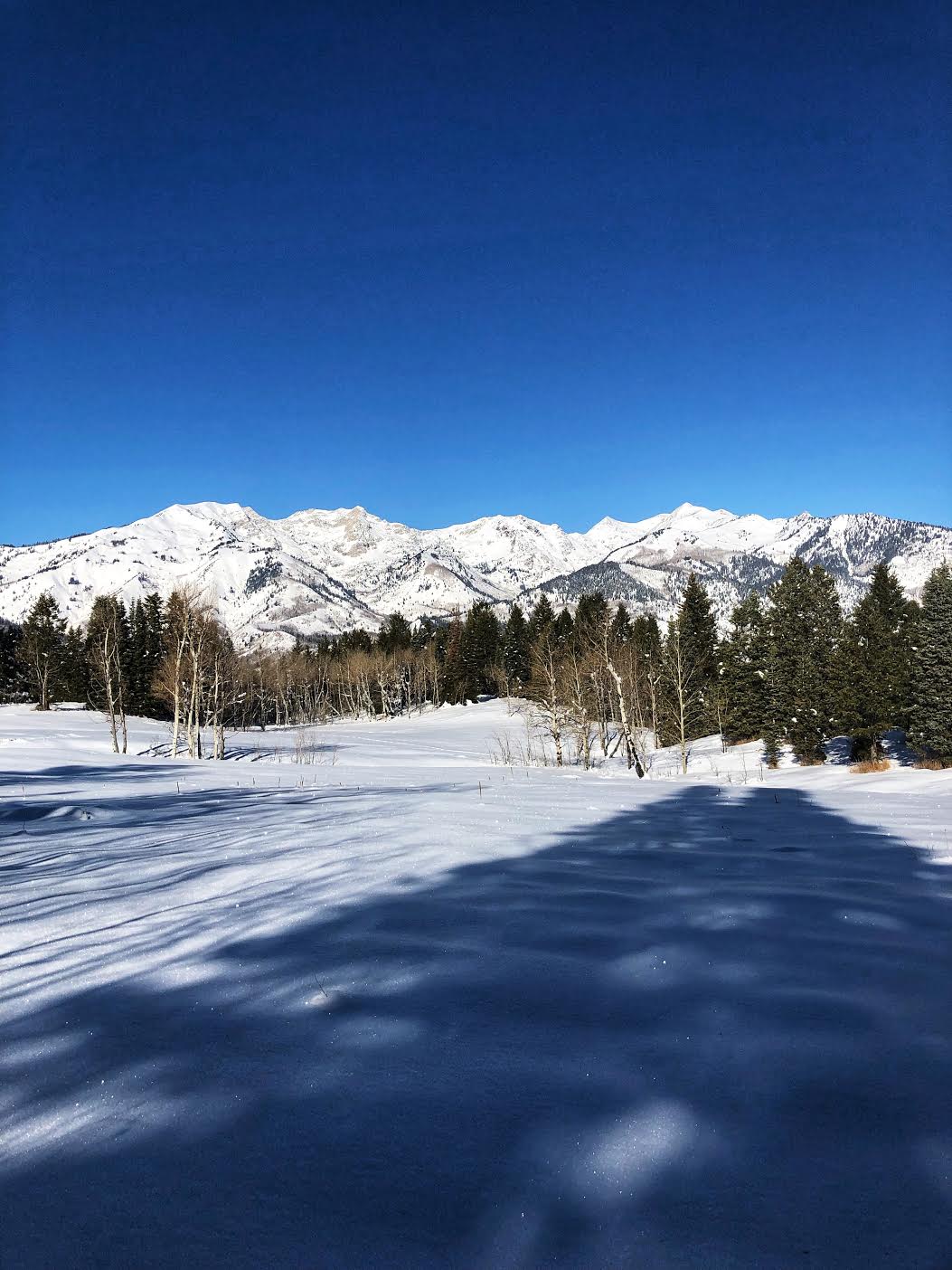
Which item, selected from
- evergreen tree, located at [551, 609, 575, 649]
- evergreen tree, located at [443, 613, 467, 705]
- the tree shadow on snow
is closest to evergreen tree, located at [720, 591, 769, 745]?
evergreen tree, located at [551, 609, 575, 649]

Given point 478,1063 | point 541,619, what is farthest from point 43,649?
point 478,1063

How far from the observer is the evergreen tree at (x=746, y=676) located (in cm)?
3741

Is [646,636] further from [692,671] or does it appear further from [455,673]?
[692,671]

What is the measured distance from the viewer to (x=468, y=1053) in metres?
1.82

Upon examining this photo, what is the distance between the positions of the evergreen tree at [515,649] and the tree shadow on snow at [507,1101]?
2412 inches

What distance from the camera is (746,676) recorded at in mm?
38062

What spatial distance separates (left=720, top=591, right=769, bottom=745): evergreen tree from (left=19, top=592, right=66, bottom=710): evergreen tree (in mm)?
49226

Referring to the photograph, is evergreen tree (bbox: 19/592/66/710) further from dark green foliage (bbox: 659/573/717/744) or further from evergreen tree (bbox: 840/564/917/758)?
evergreen tree (bbox: 840/564/917/758)

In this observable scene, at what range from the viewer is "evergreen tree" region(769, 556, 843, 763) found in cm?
3130

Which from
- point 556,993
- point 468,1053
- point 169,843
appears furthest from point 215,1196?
point 169,843

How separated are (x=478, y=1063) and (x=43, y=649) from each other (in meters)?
60.4

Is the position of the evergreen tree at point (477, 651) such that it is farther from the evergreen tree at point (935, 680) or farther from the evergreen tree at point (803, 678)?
the evergreen tree at point (935, 680)

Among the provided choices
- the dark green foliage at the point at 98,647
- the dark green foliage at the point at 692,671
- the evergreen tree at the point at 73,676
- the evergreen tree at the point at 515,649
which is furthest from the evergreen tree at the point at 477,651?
the evergreen tree at the point at 73,676

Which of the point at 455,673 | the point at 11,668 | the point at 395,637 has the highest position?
the point at 395,637
